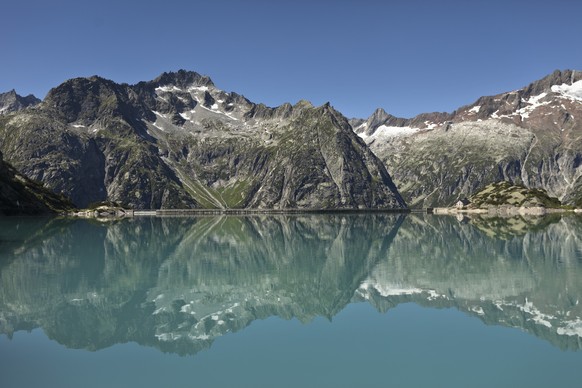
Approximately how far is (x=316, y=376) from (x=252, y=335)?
8926mm

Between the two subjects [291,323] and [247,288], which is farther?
[247,288]

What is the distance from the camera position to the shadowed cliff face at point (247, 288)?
107 ft

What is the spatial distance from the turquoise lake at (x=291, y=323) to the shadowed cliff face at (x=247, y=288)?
0.20 metres

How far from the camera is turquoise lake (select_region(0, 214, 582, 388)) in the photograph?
2348cm

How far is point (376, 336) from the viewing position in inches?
1196

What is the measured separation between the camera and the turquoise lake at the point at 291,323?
23.5 m

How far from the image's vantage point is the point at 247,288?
4934cm

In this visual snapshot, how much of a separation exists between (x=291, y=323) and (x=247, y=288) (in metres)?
15.3

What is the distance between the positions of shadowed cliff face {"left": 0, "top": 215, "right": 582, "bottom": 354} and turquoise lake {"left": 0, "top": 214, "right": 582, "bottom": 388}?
20 centimetres

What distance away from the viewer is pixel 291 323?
114ft

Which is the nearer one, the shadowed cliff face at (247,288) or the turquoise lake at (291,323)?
the turquoise lake at (291,323)

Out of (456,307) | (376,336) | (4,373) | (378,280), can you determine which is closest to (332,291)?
(378,280)

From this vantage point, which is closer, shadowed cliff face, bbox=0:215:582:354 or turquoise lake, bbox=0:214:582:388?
turquoise lake, bbox=0:214:582:388

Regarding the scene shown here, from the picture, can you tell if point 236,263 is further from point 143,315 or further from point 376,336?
point 376,336
